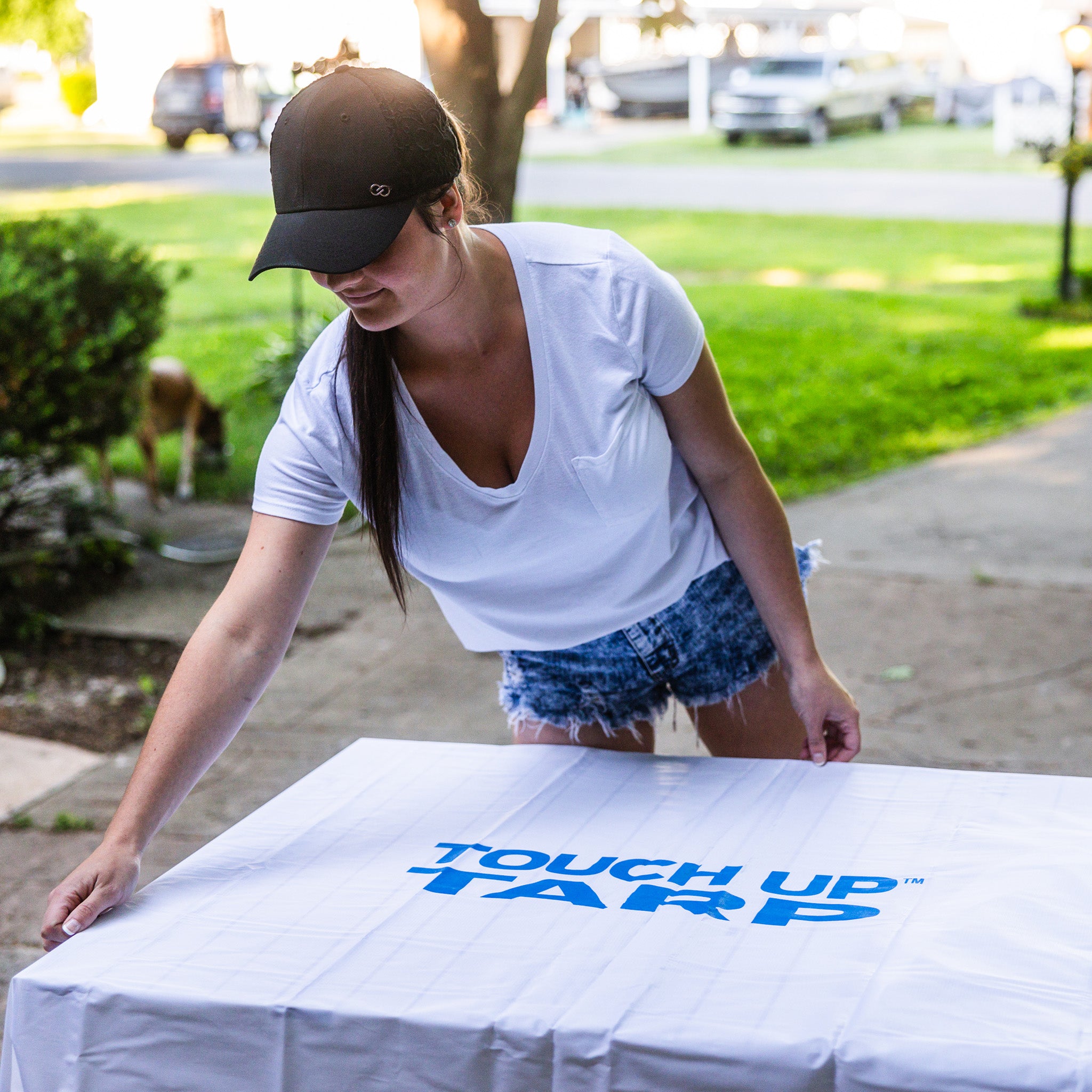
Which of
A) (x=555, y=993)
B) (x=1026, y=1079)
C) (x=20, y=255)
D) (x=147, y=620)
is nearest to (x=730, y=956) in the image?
(x=555, y=993)

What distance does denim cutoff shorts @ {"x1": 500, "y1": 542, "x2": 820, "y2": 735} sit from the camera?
2.11 m

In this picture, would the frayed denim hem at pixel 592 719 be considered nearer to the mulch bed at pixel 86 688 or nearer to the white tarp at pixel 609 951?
the white tarp at pixel 609 951

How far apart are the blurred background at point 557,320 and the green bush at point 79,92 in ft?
73.6

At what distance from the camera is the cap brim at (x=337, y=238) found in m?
1.54

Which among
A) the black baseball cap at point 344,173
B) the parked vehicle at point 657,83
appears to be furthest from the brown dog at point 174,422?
the parked vehicle at point 657,83

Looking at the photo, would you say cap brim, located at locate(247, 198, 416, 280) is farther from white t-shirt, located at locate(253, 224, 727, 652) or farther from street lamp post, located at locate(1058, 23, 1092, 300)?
street lamp post, located at locate(1058, 23, 1092, 300)

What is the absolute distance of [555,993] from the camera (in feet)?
4.34

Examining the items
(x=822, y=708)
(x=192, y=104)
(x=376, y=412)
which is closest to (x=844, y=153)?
(x=192, y=104)

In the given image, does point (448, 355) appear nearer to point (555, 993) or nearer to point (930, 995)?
point (555, 993)

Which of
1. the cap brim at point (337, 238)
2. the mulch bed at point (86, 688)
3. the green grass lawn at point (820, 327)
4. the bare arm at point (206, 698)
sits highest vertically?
the cap brim at point (337, 238)

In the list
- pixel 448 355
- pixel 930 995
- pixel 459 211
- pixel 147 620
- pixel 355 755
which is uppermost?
pixel 459 211

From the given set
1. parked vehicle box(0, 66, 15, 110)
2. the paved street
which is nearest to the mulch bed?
the paved street

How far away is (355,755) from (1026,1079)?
1128mm

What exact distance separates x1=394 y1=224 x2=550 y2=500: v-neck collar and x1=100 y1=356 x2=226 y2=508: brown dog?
4257 mm
